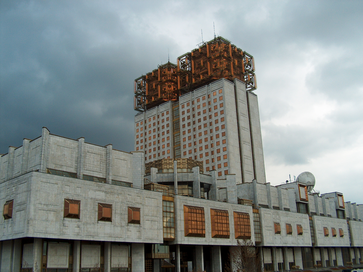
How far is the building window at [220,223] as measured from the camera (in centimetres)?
7350

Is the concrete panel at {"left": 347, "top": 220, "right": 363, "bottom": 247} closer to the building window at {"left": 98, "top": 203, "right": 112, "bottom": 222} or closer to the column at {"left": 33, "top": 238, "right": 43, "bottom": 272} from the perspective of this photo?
the building window at {"left": 98, "top": 203, "right": 112, "bottom": 222}

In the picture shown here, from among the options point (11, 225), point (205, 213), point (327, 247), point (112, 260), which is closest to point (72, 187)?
point (11, 225)

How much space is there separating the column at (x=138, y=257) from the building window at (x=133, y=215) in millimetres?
5303

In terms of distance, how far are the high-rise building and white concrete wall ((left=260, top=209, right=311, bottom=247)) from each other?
1248 inches

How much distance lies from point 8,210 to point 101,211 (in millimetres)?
12878

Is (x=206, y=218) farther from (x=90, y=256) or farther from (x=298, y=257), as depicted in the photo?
(x=298, y=257)

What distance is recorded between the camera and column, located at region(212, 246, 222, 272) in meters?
76.6

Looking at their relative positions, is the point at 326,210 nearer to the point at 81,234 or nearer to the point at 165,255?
the point at 165,255

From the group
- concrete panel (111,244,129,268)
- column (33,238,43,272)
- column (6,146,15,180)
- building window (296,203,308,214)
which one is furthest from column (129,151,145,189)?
building window (296,203,308,214)

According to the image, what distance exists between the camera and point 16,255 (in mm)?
54312

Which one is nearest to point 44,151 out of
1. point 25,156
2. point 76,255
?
point 25,156

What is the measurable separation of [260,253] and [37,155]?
57.3 metres

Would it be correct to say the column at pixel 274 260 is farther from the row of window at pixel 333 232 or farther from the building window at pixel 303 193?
the row of window at pixel 333 232

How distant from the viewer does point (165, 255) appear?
68188mm
